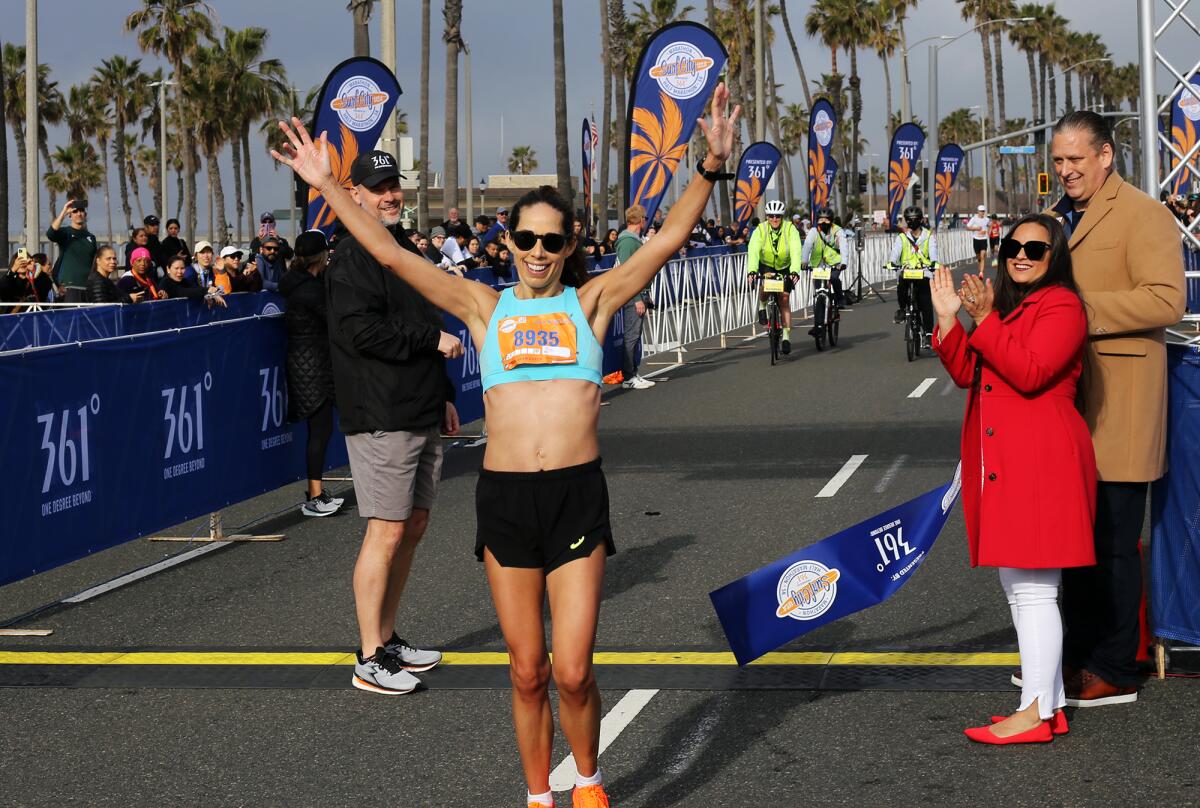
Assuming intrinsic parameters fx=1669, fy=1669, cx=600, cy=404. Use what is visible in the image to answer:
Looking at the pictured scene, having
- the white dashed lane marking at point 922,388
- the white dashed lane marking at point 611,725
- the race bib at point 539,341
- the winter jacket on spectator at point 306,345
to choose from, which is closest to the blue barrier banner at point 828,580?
the white dashed lane marking at point 611,725

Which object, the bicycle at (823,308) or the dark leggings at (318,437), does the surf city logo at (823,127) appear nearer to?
the bicycle at (823,308)

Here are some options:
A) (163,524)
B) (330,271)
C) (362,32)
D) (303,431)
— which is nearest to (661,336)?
(362,32)

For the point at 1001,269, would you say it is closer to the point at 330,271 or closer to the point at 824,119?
the point at 330,271

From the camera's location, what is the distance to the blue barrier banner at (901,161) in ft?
139

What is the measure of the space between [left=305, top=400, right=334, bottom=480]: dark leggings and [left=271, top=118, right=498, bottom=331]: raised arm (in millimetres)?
5955

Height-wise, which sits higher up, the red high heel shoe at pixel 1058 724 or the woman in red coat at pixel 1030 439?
the woman in red coat at pixel 1030 439

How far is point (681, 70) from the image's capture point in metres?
19.9

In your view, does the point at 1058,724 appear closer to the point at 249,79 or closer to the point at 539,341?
the point at 539,341

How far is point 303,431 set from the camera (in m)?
11.5

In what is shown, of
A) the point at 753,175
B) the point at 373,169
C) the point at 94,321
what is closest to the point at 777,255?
the point at 94,321

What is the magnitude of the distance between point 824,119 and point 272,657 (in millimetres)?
29771

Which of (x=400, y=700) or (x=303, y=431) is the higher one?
(x=303, y=431)

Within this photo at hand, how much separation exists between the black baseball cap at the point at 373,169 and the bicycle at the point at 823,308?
54.4 ft

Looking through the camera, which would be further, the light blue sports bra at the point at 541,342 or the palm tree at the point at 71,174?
the palm tree at the point at 71,174
